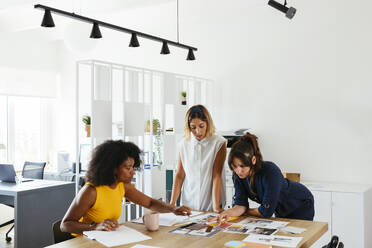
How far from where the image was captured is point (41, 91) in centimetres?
686

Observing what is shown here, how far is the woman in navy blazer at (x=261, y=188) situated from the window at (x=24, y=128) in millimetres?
4938

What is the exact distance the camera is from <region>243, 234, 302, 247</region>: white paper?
1.96m

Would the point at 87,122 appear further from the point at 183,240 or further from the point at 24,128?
the point at 183,240

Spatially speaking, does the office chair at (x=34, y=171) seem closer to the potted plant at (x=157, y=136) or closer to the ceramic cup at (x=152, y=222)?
the potted plant at (x=157, y=136)

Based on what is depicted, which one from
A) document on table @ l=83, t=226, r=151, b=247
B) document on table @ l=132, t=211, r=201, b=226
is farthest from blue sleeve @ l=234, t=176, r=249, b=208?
document on table @ l=83, t=226, r=151, b=247

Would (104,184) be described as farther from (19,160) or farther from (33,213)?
(19,160)

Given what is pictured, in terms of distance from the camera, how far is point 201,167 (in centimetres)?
310

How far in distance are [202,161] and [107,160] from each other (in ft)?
3.27

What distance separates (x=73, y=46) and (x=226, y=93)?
2149 mm

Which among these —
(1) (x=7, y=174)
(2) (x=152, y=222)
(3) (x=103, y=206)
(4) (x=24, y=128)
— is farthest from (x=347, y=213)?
(4) (x=24, y=128)

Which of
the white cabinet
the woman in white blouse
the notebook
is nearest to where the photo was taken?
the woman in white blouse

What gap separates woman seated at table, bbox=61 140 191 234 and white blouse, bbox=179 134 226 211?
2.53 feet

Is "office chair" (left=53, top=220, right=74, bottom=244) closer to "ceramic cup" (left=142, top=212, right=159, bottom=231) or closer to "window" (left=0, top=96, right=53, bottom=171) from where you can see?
"ceramic cup" (left=142, top=212, right=159, bottom=231)

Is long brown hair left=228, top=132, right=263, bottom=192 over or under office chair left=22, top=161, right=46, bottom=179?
over
